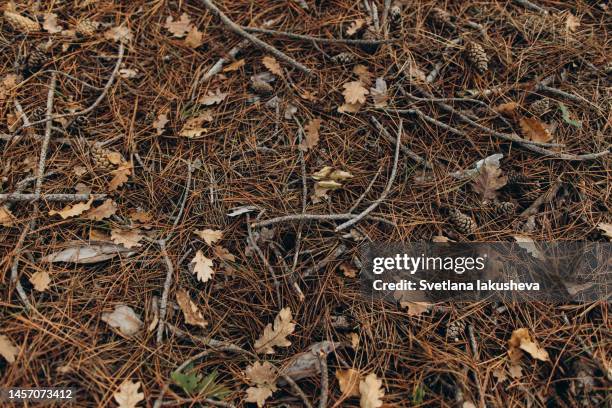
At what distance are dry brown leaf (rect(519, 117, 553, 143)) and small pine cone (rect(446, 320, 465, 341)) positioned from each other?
1.21 m

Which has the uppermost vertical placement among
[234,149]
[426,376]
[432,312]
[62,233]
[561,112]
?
[561,112]

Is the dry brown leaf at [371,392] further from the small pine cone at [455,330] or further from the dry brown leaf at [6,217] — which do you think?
the dry brown leaf at [6,217]

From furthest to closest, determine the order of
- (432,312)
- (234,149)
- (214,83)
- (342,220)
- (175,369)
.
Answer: (214,83) < (234,149) < (342,220) < (432,312) < (175,369)

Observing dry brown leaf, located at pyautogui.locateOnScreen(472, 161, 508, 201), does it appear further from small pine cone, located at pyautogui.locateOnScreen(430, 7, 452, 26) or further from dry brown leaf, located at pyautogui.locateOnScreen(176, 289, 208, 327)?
dry brown leaf, located at pyautogui.locateOnScreen(176, 289, 208, 327)

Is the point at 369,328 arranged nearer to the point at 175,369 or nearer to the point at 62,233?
the point at 175,369

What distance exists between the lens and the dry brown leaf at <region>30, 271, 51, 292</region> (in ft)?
7.34

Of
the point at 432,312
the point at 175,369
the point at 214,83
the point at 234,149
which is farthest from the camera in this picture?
the point at 214,83

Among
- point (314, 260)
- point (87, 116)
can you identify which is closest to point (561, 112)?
point (314, 260)

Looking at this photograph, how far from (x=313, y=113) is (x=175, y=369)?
1623 millimetres

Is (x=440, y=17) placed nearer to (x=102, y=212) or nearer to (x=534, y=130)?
(x=534, y=130)

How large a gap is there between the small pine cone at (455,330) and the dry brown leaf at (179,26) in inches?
96.0

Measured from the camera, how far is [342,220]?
2.44m

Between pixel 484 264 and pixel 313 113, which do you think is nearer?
pixel 484 264

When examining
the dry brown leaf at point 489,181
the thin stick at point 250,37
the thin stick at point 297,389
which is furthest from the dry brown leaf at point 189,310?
the dry brown leaf at point 489,181
